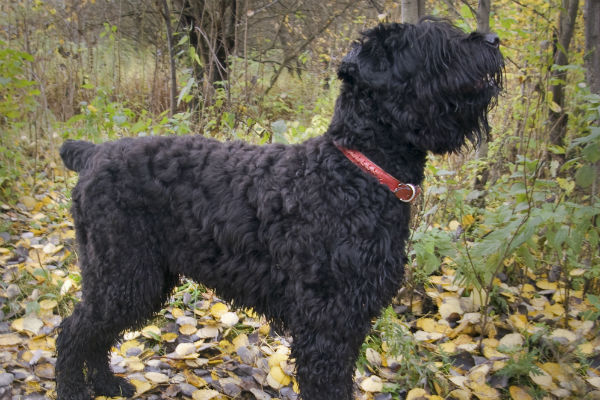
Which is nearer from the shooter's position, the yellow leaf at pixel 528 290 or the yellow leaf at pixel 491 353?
the yellow leaf at pixel 491 353

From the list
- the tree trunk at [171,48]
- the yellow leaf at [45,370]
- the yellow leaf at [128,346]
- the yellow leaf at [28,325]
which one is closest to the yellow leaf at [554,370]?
the yellow leaf at [128,346]

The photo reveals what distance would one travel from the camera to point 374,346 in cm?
315

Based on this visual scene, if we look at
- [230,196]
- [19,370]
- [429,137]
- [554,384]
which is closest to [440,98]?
[429,137]

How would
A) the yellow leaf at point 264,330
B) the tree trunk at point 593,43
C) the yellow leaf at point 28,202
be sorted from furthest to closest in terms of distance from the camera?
the yellow leaf at point 28,202, the yellow leaf at point 264,330, the tree trunk at point 593,43

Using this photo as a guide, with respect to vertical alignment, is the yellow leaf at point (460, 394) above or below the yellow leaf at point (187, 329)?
above

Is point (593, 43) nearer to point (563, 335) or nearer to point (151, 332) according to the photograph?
point (563, 335)

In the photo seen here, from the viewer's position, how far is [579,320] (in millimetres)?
3205

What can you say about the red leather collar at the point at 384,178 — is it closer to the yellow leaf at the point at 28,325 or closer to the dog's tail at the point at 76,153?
the dog's tail at the point at 76,153

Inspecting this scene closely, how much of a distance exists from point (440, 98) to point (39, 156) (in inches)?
220

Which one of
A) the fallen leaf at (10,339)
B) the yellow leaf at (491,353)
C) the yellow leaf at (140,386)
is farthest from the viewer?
the fallen leaf at (10,339)

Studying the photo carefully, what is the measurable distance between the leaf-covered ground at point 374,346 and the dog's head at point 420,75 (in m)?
1.34

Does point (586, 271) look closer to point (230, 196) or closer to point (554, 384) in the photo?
point (554, 384)

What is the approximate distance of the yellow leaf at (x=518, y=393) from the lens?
2623 millimetres

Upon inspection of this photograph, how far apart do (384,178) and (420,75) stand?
49cm
